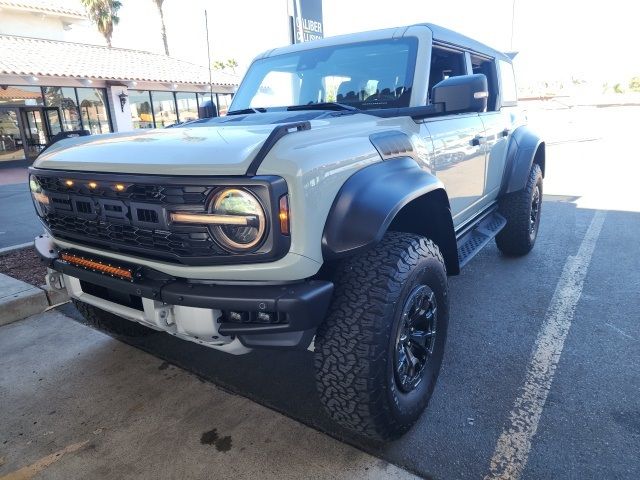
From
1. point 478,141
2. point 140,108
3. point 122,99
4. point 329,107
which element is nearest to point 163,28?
point 140,108

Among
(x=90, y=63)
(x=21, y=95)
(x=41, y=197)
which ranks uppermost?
(x=90, y=63)

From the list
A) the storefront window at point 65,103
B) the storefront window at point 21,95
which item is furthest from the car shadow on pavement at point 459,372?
the storefront window at point 65,103

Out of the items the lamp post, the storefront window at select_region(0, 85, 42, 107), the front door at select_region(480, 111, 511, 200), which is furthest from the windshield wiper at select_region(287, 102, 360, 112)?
the lamp post

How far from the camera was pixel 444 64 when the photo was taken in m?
3.25

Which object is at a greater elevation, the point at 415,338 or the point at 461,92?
the point at 461,92

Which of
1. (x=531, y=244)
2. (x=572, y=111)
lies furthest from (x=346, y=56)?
(x=572, y=111)

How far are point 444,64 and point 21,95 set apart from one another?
18.4 m

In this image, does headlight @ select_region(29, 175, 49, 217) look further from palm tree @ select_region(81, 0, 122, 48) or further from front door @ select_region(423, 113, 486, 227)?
palm tree @ select_region(81, 0, 122, 48)

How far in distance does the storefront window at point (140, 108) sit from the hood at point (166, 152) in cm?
1937

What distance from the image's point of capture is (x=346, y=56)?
10.3ft

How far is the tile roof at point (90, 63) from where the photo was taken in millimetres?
16484

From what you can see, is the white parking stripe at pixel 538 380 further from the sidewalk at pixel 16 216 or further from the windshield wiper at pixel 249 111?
the sidewalk at pixel 16 216

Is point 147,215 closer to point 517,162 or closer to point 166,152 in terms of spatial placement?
point 166,152

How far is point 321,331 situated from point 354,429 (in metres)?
0.48
